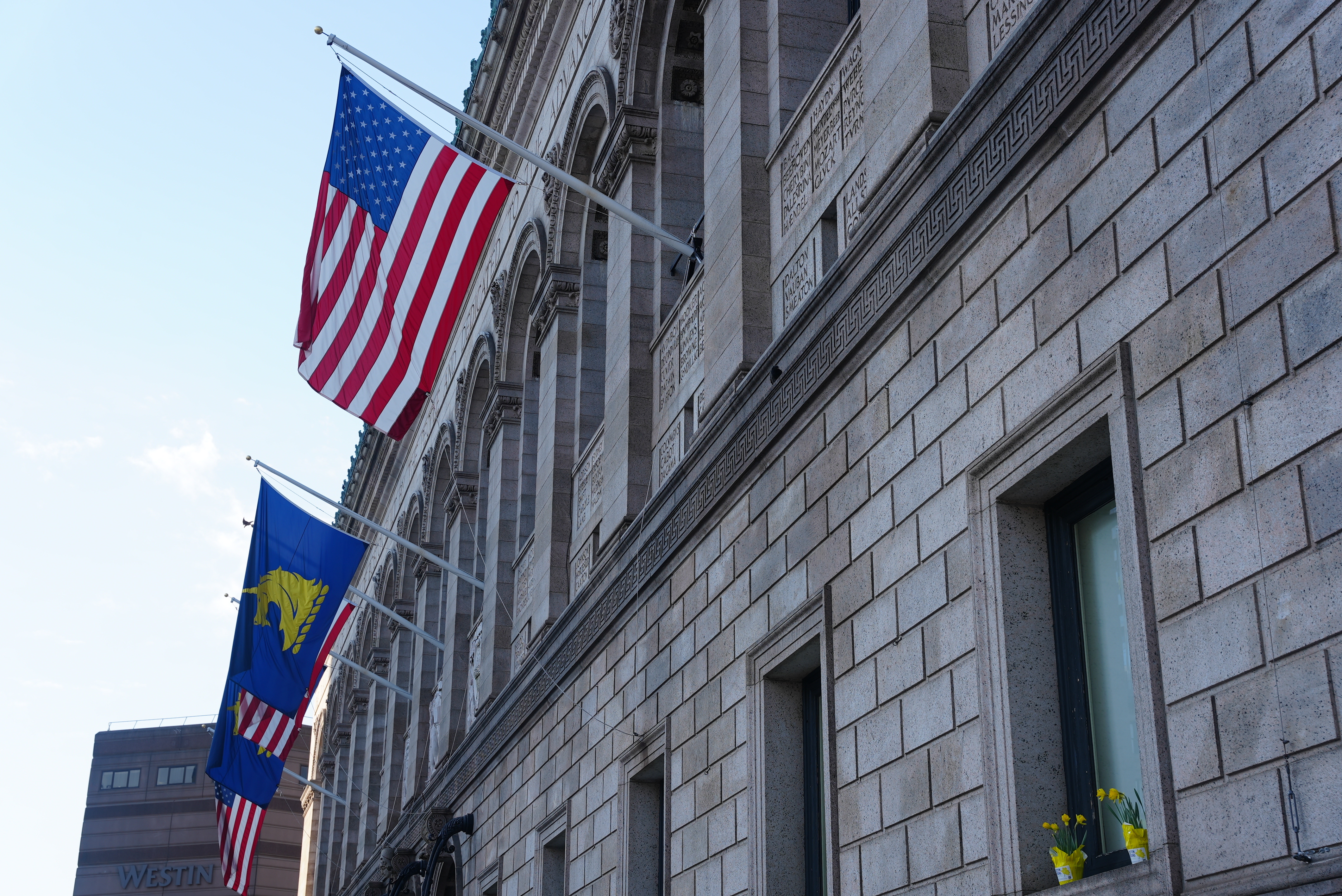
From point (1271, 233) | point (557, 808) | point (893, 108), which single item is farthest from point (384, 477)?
point (1271, 233)

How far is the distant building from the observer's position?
294 feet

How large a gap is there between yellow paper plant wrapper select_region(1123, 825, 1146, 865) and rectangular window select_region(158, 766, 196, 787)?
90.6 meters

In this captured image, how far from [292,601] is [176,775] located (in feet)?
244

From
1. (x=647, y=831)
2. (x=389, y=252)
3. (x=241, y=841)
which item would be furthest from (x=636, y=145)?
(x=241, y=841)

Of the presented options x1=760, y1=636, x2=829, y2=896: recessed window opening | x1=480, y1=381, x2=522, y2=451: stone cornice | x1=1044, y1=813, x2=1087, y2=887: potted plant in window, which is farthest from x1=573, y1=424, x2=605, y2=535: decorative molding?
x1=1044, y1=813, x2=1087, y2=887: potted plant in window

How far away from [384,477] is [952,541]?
34359 millimetres

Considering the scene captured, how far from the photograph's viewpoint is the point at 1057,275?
855 cm

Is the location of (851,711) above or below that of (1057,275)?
below

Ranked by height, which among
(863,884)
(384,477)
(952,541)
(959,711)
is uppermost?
(384,477)

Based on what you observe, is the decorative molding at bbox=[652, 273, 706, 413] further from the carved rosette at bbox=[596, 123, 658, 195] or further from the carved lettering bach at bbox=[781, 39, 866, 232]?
the carved rosette at bbox=[596, 123, 658, 195]

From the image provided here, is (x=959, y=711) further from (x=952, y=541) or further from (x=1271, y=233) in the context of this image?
(x=1271, y=233)

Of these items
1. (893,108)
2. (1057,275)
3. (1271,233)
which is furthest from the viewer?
(893,108)

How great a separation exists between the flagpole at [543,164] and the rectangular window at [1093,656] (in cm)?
713

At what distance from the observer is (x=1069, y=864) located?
7.92 m
